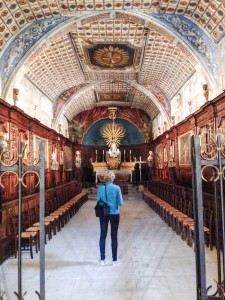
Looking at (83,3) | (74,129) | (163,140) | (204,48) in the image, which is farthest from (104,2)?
(74,129)

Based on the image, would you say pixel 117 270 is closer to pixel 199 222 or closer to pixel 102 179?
pixel 199 222

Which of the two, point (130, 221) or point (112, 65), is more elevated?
point (112, 65)

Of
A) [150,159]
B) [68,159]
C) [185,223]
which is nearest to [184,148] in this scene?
[185,223]

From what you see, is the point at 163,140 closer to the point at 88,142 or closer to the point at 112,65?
the point at 112,65

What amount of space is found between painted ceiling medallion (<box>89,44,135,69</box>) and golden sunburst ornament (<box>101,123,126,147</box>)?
34.5ft

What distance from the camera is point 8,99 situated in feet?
30.5

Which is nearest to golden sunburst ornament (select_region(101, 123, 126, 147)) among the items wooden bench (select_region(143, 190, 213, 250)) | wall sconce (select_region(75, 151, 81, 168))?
wall sconce (select_region(75, 151, 81, 168))

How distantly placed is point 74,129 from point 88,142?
7.60ft

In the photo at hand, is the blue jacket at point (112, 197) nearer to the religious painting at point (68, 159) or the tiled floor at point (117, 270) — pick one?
the tiled floor at point (117, 270)

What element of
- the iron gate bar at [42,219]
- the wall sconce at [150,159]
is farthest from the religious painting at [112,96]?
the iron gate bar at [42,219]

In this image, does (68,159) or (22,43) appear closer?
(22,43)

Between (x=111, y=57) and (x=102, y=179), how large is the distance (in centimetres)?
521

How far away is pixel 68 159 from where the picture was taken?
20.8 meters

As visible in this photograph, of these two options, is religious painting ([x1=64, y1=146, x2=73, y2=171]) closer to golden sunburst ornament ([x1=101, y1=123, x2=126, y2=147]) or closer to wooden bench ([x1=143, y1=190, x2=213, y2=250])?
golden sunburst ornament ([x1=101, y1=123, x2=126, y2=147])
